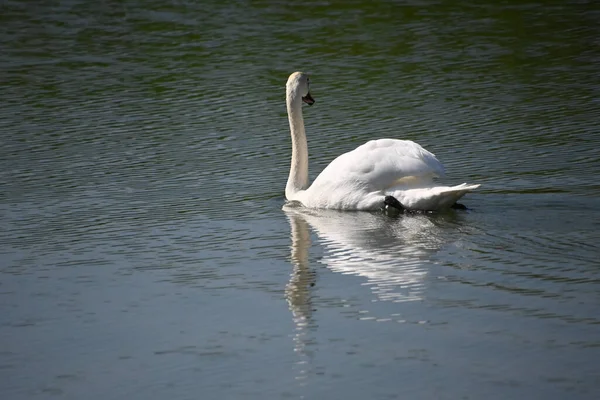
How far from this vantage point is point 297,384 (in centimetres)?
621

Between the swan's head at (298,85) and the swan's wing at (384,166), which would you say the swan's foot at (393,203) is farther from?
the swan's head at (298,85)

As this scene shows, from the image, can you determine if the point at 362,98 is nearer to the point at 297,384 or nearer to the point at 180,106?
the point at 180,106

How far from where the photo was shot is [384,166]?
10094mm

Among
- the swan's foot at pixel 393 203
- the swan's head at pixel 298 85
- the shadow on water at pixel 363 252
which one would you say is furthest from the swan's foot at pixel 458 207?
the swan's head at pixel 298 85

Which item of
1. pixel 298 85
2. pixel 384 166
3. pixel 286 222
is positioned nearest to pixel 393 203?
pixel 384 166

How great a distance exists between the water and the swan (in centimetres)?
15

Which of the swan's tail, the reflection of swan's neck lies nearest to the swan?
the swan's tail

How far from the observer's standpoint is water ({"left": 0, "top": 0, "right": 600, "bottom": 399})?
654 cm

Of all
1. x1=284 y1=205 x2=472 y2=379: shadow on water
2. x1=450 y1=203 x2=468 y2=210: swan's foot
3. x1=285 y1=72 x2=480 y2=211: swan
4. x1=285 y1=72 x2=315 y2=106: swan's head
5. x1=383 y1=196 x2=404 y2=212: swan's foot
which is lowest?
x1=284 y1=205 x2=472 y2=379: shadow on water

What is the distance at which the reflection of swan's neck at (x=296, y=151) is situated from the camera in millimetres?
11156

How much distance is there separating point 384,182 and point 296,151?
1.58 m

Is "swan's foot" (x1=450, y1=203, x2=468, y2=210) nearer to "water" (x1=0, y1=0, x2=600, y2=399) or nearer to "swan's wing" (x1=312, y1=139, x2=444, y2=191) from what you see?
"water" (x1=0, y1=0, x2=600, y2=399)

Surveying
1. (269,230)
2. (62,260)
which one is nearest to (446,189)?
(269,230)

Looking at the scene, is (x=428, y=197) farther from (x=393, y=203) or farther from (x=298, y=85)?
(x=298, y=85)
